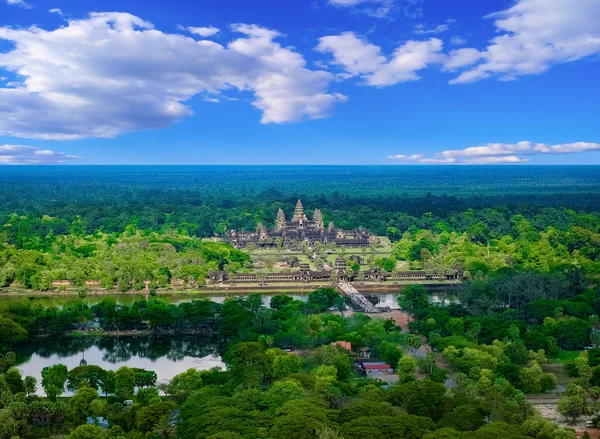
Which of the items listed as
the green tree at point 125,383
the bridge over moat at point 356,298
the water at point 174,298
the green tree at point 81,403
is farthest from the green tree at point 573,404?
→ the water at point 174,298

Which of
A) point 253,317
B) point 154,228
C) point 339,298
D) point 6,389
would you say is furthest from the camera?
point 154,228

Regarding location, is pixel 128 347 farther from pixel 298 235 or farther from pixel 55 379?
pixel 298 235

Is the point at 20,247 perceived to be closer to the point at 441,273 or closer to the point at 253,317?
the point at 253,317

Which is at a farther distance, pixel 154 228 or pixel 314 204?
pixel 314 204

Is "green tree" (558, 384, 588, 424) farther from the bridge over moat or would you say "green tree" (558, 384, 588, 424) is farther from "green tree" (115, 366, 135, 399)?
"green tree" (115, 366, 135, 399)

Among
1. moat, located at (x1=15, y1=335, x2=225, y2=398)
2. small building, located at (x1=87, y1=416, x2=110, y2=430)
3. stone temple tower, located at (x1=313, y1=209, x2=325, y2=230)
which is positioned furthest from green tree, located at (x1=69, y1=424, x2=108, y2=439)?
stone temple tower, located at (x1=313, y1=209, x2=325, y2=230)

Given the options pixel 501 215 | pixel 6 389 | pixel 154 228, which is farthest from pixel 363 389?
pixel 501 215

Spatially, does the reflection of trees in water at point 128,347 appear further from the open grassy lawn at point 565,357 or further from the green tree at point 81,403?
the open grassy lawn at point 565,357
